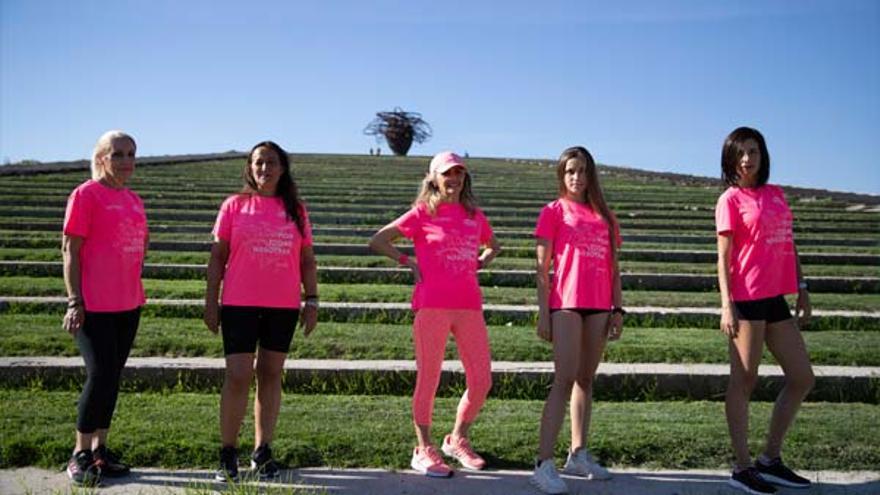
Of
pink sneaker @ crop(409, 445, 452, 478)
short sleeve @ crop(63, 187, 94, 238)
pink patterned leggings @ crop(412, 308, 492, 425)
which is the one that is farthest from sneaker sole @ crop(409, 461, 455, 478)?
short sleeve @ crop(63, 187, 94, 238)

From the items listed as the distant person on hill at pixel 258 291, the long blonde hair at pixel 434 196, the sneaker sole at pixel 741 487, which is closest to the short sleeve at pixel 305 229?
the distant person on hill at pixel 258 291

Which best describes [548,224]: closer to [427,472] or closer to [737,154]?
[737,154]

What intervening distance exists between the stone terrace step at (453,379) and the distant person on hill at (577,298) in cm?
149

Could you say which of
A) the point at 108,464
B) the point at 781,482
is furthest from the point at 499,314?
the point at 108,464

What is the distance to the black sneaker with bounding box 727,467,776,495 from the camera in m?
3.67

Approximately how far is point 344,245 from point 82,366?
215 inches

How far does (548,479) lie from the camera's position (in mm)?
3678

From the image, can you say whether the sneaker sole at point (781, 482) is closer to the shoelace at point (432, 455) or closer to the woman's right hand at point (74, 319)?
the shoelace at point (432, 455)

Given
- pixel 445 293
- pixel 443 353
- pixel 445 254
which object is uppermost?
pixel 445 254

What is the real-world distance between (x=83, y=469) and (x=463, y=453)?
1912 mm

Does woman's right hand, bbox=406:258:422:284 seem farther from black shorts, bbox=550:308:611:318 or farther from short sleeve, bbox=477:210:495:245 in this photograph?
black shorts, bbox=550:308:611:318

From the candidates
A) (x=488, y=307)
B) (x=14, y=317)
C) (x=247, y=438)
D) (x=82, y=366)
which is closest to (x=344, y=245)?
(x=488, y=307)

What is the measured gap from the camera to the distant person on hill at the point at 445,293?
404 centimetres

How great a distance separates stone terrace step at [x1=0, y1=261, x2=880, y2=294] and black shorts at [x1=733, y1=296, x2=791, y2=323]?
4982mm
